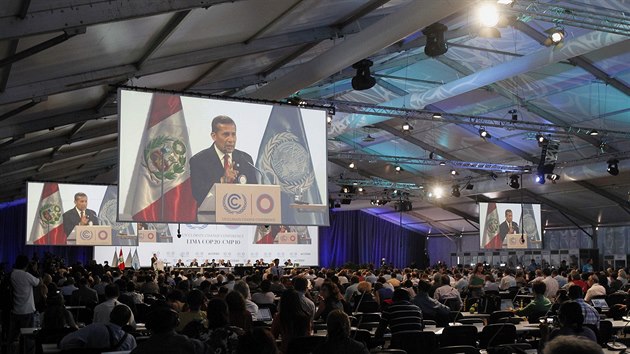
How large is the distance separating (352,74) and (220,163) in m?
6.17

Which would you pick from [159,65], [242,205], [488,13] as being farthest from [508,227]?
[159,65]

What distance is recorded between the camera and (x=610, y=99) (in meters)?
18.6

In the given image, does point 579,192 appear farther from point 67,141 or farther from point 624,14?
point 67,141

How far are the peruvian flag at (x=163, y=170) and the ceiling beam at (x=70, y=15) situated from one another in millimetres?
3405

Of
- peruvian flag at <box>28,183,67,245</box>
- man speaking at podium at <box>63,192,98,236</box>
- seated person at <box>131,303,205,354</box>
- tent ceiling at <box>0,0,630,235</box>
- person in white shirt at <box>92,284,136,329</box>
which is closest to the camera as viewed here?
seated person at <box>131,303,205,354</box>

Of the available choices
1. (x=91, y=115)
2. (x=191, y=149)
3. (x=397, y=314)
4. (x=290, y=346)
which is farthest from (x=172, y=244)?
(x=290, y=346)

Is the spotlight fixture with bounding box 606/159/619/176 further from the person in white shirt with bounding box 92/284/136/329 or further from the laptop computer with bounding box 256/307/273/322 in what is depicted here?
the person in white shirt with bounding box 92/284/136/329

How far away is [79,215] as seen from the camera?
1947 centimetres

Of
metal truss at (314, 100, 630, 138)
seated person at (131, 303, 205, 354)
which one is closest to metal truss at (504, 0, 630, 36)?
metal truss at (314, 100, 630, 138)

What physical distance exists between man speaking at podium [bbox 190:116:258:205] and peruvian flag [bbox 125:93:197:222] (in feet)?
0.40

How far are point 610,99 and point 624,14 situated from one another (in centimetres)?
699

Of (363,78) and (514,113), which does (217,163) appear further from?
(514,113)

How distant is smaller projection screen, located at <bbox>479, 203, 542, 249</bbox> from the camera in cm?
2411

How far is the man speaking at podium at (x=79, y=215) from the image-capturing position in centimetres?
1927
